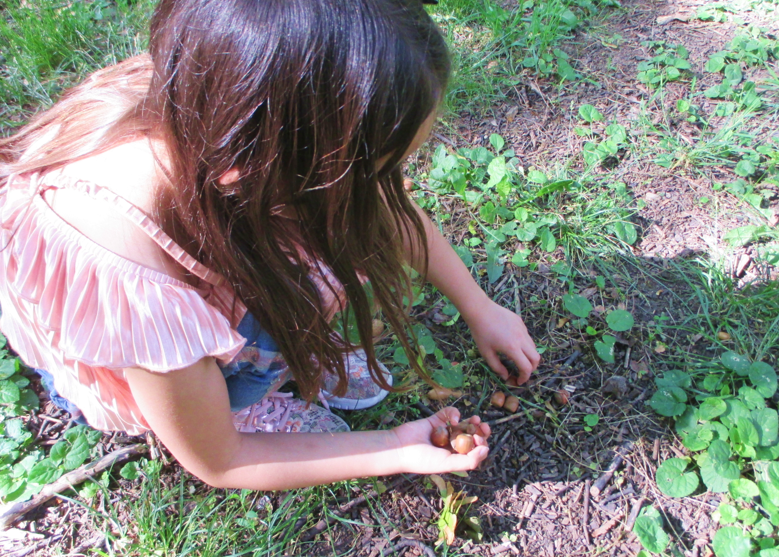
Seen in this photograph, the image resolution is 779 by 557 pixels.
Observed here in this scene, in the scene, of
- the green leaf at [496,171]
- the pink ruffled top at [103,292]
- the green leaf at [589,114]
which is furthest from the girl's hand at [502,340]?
the green leaf at [589,114]

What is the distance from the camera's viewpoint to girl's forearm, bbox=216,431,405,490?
1085 mm

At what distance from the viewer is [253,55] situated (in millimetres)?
670

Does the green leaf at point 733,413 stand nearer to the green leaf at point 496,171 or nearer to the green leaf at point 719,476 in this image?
the green leaf at point 719,476

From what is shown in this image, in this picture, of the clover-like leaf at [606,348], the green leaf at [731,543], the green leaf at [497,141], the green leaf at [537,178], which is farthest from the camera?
the green leaf at [497,141]

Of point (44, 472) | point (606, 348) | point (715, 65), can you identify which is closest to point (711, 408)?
point (606, 348)

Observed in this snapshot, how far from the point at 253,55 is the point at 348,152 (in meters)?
0.16

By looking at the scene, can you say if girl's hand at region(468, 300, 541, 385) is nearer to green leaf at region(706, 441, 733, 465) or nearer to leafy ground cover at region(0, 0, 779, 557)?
leafy ground cover at region(0, 0, 779, 557)

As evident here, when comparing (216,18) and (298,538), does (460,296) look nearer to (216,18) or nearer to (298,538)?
(298,538)

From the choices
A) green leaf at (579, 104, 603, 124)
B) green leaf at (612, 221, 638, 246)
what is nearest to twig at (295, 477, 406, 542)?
green leaf at (612, 221, 638, 246)

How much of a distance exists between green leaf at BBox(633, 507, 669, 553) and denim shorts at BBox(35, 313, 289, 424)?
0.88m

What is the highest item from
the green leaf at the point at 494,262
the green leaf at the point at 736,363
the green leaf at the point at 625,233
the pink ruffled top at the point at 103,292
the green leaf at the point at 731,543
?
the pink ruffled top at the point at 103,292

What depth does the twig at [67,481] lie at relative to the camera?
1.31 metres

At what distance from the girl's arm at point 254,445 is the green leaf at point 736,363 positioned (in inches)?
27.5

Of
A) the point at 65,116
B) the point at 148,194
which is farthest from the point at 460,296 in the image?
the point at 65,116
